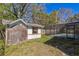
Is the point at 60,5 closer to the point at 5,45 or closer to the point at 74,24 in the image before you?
the point at 74,24

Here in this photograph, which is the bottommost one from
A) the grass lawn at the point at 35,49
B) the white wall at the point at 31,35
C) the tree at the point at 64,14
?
the grass lawn at the point at 35,49

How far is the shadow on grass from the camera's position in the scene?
541cm

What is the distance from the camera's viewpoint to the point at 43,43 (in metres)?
5.42

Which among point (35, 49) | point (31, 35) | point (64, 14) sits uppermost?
point (64, 14)

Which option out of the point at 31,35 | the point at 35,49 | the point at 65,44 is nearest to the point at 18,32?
the point at 31,35

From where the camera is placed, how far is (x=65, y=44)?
5434 millimetres

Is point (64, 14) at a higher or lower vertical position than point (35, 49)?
higher

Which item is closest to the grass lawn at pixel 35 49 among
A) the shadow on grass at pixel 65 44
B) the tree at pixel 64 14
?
the shadow on grass at pixel 65 44

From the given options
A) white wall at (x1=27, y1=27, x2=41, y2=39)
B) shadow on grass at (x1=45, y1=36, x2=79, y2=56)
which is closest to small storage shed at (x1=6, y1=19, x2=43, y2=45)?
white wall at (x1=27, y1=27, x2=41, y2=39)

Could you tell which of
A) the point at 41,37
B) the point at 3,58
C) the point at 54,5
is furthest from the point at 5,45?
the point at 54,5

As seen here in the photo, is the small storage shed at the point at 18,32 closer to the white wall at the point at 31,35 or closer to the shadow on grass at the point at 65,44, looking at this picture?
the white wall at the point at 31,35

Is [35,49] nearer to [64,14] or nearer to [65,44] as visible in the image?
[65,44]

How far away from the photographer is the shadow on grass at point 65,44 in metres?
5.41

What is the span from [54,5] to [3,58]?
1.13 meters
